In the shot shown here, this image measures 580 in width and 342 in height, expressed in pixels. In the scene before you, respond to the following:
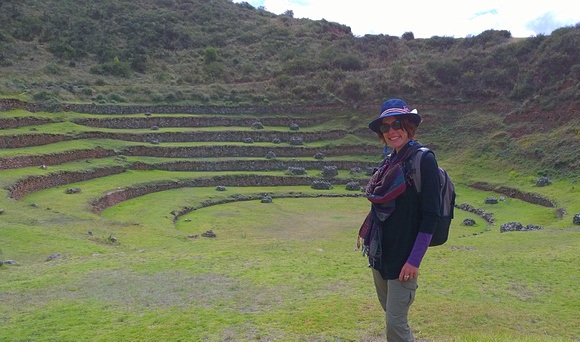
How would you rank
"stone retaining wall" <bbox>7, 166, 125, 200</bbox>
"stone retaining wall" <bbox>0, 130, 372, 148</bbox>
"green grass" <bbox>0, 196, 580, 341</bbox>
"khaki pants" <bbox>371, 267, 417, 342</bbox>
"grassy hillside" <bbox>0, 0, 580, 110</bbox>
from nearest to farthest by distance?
"khaki pants" <bbox>371, 267, 417, 342</bbox> < "green grass" <bbox>0, 196, 580, 341</bbox> < "stone retaining wall" <bbox>7, 166, 125, 200</bbox> < "stone retaining wall" <bbox>0, 130, 372, 148</bbox> < "grassy hillside" <bbox>0, 0, 580, 110</bbox>

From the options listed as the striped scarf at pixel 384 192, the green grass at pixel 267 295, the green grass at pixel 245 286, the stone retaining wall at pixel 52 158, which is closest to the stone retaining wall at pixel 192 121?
the stone retaining wall at pixel 52 158

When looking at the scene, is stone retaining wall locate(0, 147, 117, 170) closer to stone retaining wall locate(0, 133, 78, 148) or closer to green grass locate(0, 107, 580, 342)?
stone retaining wall locate(0, 133, 78, 148)

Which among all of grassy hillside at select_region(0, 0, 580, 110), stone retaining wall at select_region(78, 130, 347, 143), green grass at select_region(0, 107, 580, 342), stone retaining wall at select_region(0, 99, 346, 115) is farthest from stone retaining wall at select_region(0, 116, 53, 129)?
green grass at select_region(0, 107, 580, 342)

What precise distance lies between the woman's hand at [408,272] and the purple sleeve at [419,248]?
0.04 metres

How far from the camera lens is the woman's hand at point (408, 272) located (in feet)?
16.8

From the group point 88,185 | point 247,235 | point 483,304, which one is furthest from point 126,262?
point 88,185

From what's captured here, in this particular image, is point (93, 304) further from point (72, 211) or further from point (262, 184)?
point (262, 184)

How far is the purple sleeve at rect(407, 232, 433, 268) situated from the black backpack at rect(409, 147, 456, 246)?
18cm

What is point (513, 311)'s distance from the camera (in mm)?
8945

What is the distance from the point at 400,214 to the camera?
17.1 ft

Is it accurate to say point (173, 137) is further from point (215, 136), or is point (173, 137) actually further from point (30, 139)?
point (30, 139)

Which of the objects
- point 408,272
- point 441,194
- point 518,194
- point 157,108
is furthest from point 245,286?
point 157,108

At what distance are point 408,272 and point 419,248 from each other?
0.91 feet

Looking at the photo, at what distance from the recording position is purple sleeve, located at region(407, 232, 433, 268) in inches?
199
